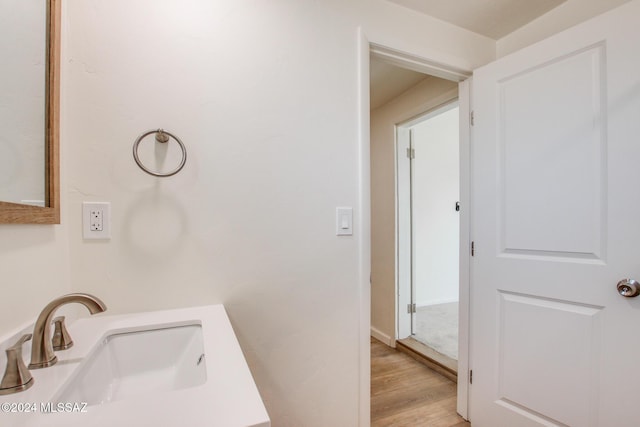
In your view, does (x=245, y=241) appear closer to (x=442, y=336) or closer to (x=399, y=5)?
(x=399, y=5)

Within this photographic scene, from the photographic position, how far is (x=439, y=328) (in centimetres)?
291

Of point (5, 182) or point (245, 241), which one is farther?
point (245, 241)

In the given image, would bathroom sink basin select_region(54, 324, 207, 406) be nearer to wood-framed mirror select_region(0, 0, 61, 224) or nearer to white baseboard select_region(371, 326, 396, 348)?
wood-framed mirror select_region(0, 0, 61, 224)

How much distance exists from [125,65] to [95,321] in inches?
34.2

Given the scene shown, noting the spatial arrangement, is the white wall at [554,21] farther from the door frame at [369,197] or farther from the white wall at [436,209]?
the white wall at [436,209]

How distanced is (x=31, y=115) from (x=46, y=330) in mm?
558

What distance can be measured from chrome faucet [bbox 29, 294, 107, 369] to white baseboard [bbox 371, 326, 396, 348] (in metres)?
2.48

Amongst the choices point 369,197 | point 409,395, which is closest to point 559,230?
point 369,197

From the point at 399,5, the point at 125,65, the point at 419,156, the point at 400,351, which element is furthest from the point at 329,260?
the point at 419,156

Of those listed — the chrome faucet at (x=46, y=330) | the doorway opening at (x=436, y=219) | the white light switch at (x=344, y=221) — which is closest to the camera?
the chrome faucet at (x=46, y=330)

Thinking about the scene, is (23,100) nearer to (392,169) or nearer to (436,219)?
(392,169)

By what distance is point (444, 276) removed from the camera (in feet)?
12.4

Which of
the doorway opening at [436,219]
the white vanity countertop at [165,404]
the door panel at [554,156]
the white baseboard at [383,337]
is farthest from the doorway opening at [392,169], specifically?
the white vanity countertop at [165,404]

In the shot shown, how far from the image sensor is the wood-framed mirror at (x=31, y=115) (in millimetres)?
645
